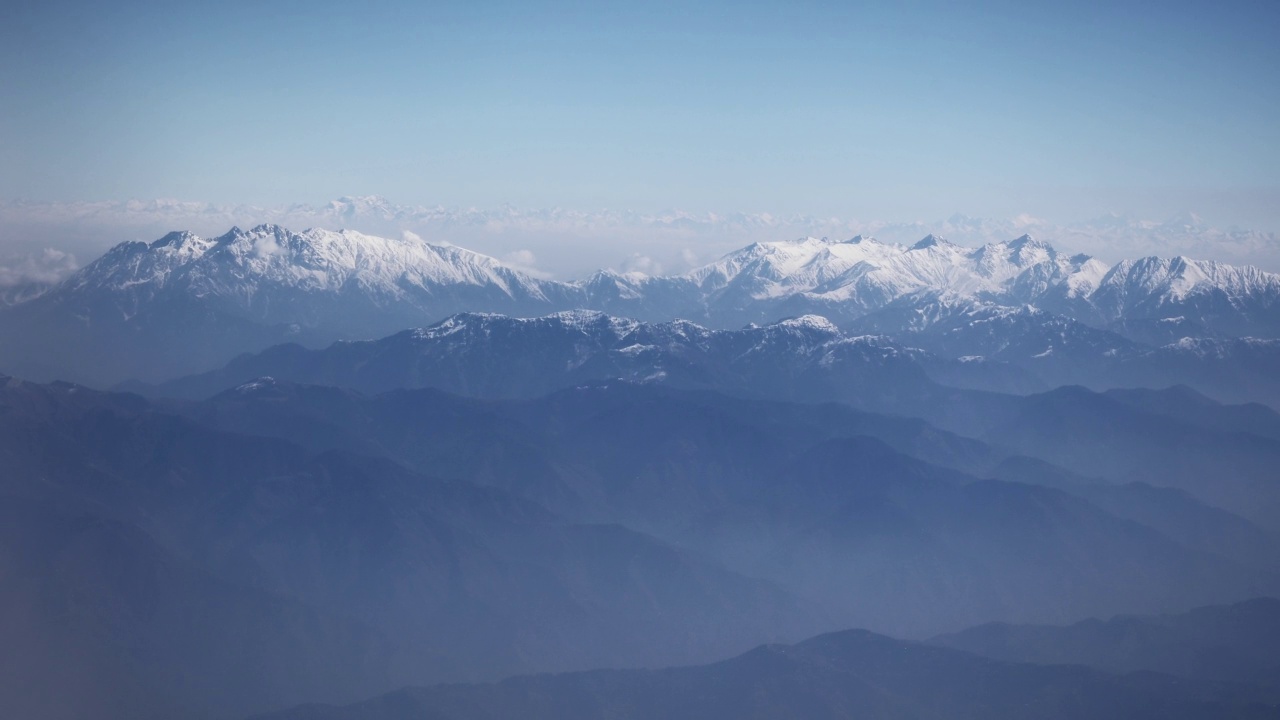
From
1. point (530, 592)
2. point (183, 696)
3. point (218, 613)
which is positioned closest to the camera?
point (183, 696)

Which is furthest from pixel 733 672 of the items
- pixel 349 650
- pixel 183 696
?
pixel 183 696

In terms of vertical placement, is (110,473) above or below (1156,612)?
above

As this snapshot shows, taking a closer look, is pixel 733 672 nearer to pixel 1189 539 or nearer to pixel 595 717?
pixel 595 717

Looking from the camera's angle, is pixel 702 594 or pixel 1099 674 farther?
pixel 702 594

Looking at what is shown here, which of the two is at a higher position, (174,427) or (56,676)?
(174,427)

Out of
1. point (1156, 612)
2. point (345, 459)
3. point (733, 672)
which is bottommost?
point (1156, 612)

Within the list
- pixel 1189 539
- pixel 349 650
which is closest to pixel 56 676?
pixel 349 650

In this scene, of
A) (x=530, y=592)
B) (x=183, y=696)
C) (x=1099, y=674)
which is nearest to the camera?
(x=1099, y=674)

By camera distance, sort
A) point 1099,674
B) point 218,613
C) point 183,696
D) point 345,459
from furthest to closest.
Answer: point 345,459
point 218,613
point 183,696
point 1099,674

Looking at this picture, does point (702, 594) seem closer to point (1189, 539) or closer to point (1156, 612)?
point (1156, 612)
